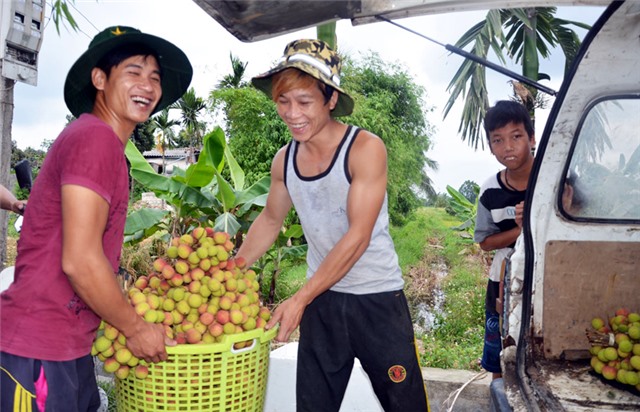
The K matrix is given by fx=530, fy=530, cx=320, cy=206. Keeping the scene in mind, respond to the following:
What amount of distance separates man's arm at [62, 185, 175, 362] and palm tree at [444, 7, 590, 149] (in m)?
8.51

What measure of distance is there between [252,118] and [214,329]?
1652 cm

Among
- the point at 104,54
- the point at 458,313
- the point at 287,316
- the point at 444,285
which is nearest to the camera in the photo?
the point at 104,54

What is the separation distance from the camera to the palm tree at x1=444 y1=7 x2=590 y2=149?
9.93 metres

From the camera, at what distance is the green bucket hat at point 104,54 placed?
1957mm

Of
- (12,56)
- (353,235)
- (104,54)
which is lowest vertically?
(353,235)

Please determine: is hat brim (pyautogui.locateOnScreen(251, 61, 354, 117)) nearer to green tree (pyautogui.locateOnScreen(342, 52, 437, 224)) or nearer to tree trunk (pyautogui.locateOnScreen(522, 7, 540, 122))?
tree trunk (pyautogui.locateOnScreen(522, 7, 540, 122))

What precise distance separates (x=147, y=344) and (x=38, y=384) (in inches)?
14.7

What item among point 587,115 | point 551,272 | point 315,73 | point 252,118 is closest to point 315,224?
point 315,73

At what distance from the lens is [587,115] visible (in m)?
2.50

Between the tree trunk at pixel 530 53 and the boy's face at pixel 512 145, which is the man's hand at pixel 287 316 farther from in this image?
the tree trunk at pixel 530 53

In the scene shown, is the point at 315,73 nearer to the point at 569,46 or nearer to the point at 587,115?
the point at 587,115

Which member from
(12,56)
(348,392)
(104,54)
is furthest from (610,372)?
(12,56)

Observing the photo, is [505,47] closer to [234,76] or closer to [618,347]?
[618,347]

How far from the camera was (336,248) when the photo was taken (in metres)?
2.33
